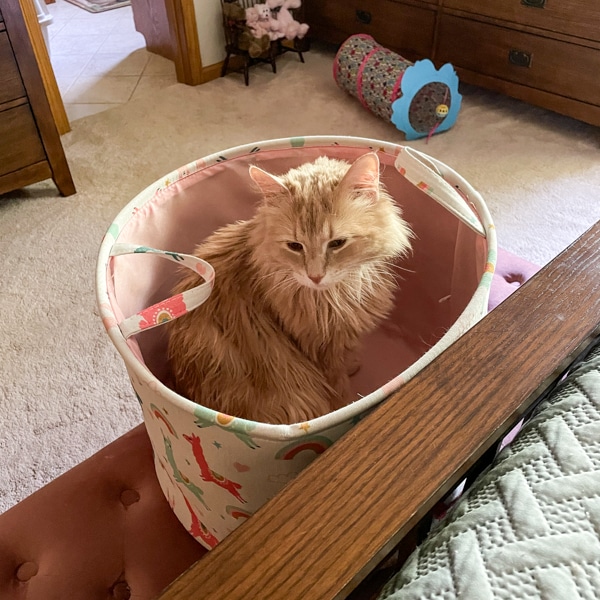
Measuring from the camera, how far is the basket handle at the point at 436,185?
93 centimetres

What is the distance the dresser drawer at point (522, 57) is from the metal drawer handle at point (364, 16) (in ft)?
1.44

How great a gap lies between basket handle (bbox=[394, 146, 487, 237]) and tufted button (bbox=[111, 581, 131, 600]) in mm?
795

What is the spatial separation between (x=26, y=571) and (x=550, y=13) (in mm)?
2538

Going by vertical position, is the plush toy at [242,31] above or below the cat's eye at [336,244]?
below

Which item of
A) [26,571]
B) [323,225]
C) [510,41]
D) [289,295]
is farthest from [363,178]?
[510,41]

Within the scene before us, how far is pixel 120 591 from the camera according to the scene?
89 centimetres

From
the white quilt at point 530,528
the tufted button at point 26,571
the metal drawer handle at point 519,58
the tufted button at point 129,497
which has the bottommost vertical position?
the tufted button at point 129,497

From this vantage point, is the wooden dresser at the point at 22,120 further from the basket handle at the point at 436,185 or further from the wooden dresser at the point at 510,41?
the wooden dresser at the point at 510,41

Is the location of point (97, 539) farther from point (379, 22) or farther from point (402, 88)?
point (379, 22)

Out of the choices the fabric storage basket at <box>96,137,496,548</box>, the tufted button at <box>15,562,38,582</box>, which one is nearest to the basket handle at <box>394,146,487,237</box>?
the fabric storage basket at <box>96,137,496,548</box>

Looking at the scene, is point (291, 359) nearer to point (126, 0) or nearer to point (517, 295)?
point (517, 295)

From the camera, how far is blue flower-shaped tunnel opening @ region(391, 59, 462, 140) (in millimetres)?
2391

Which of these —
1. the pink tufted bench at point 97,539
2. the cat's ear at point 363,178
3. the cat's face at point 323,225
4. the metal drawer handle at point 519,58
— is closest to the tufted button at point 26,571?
the pink tufted bench at point 97,539

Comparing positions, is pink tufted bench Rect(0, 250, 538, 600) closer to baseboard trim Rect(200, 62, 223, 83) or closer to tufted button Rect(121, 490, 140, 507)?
tufted button Rect(121, 490, 140, 507)
